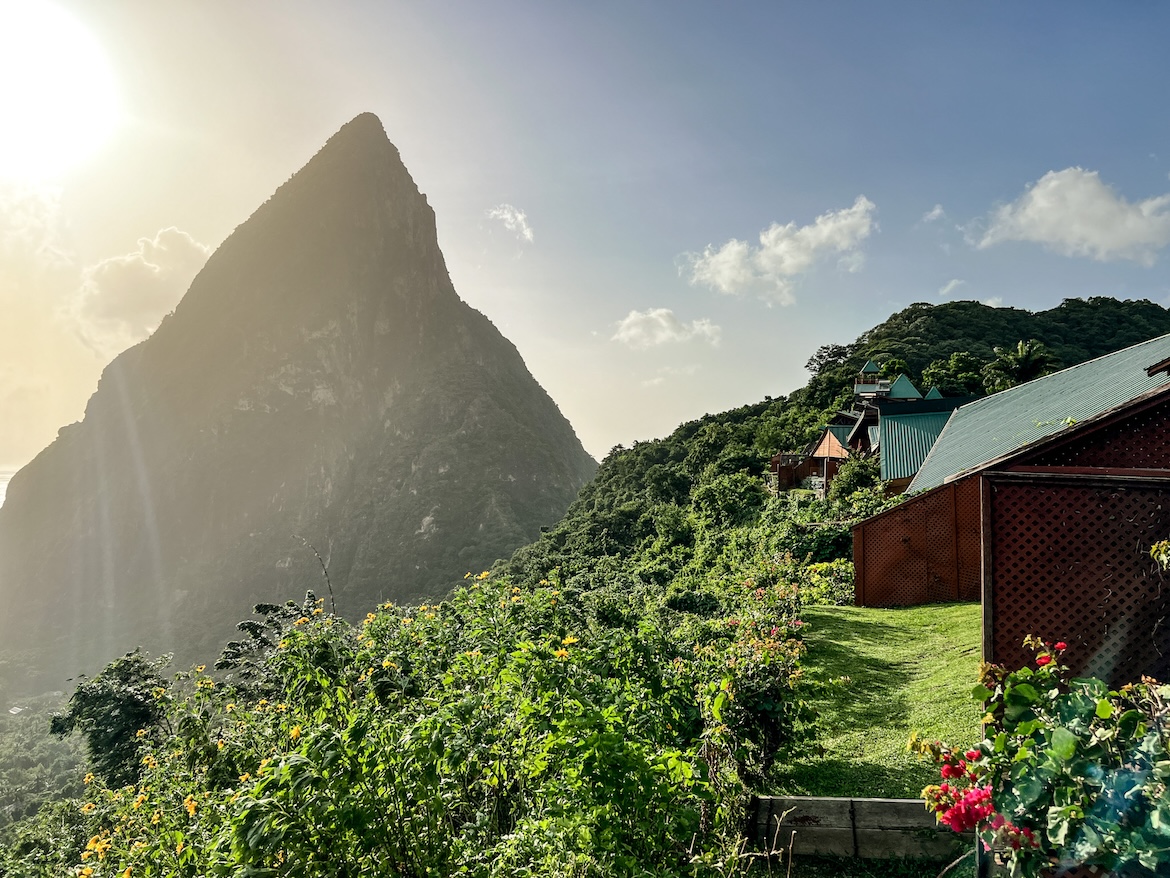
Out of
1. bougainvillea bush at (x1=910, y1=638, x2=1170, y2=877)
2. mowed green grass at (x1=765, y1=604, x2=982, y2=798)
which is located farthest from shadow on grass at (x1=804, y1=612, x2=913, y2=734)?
bougainvillea bush at (x1=910, y1=638, x2=1170, y2=877)

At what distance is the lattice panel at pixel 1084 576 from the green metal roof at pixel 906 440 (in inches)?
741

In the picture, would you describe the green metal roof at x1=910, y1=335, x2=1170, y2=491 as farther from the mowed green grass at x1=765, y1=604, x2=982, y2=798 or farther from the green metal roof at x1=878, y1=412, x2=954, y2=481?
the green metal roof at x1=878, y1=412, x2=954, y2=481

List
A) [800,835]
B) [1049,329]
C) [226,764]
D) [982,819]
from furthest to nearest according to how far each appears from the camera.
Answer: [1049,329] < [226,764] < [800,835] < [982,819]

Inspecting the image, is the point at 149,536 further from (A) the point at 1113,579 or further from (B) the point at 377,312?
(A) the point at 1113,579

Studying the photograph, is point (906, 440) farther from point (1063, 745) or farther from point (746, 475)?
point (1063, 745)

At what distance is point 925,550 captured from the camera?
554 inches

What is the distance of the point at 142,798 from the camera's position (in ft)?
17.5

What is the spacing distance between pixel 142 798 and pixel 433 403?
426ft

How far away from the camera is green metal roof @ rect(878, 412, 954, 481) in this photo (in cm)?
2345

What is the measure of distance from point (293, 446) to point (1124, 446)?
473 feet

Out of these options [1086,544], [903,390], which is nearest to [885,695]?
[1086,544]

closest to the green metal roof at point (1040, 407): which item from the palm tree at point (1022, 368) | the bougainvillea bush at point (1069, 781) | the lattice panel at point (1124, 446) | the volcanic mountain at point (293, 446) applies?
the lattice panel at point (1124, 446)

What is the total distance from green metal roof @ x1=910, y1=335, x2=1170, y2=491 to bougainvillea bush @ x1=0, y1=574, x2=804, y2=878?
765cm

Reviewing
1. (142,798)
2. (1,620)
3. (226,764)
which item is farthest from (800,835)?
(1,620)
